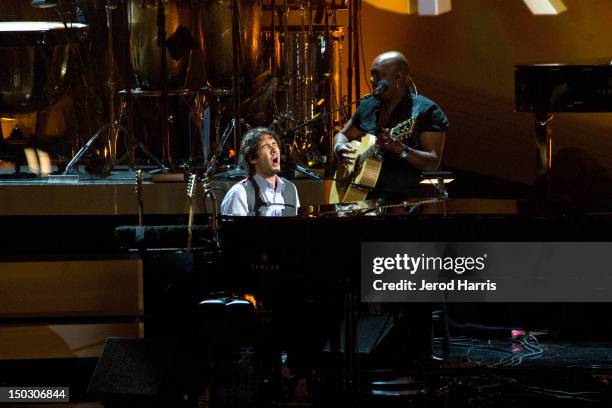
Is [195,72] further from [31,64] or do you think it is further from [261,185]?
[261,185]

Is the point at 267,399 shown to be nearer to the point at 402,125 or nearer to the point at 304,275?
the point at 304,275

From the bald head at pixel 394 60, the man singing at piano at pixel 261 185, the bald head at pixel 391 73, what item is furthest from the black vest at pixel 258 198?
the bald head at pixel 394 60

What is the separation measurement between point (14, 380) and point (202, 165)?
2085mm

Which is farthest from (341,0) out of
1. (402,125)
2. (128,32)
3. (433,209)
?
(433,209)

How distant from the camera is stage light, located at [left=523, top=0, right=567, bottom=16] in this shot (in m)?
8.44

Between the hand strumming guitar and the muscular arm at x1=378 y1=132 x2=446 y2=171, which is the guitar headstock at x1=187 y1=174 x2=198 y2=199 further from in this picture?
the muscular arm at x1=378 y1=132 x2=446 y2=171

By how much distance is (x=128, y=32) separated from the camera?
786 cm

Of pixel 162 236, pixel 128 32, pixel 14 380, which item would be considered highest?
pixel 128 32

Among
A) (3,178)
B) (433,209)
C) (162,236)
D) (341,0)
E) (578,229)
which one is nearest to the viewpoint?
(578,229)

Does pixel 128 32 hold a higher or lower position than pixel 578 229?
higher

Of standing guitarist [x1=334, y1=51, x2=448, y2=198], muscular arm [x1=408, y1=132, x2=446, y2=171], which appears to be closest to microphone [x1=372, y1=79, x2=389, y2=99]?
standing guitarist [x1=334, y1=51, x2=448, y2=198]

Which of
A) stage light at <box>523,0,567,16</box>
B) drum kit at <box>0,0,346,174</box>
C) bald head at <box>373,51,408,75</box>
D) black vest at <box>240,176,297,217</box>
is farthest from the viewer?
stage light at <box>523,0,567,16</box>

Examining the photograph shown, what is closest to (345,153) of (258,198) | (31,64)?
(258,198)

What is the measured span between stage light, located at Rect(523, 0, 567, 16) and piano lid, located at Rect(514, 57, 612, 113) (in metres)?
1.89
